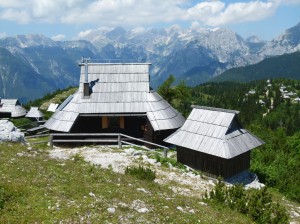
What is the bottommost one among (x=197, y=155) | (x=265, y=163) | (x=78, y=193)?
(x=265, y=163)

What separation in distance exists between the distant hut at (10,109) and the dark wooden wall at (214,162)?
63.5 m

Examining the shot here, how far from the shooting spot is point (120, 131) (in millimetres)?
35500

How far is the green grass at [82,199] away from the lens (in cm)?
1269

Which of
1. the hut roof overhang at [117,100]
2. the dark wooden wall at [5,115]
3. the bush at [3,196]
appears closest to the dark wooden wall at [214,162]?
the hut roof overhang at [117,100]

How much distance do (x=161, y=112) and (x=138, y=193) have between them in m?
18.7

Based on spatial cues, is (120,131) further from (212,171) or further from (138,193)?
(138,193)

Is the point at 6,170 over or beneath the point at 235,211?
over

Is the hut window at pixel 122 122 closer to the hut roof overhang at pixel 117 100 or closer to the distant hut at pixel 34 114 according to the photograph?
the hut roof overhang at pixel 117 100

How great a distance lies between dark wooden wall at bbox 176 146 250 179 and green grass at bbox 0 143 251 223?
28.2ft

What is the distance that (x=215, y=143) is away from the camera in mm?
26203

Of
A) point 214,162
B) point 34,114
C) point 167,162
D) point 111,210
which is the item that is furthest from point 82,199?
point 34,114

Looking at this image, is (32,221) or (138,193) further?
(138,193)

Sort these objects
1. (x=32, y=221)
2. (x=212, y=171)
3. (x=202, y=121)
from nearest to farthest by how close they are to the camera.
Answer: (x=32, y=221) < (x=212, y=171) < (x=202, y=121)

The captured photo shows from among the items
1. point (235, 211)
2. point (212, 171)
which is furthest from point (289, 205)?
point (235, 211)
